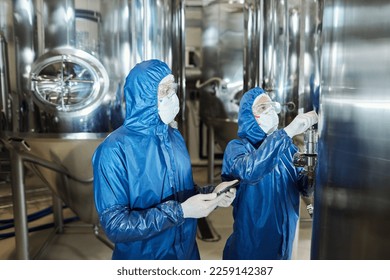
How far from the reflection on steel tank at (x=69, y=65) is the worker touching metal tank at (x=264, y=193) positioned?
0.36 m

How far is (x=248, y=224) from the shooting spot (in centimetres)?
95

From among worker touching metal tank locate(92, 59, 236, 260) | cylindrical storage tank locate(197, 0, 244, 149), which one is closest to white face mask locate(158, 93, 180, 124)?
worker touching metal tank locate(92, 59, 236, 260)

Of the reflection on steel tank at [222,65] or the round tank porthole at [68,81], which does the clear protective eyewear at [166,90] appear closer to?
the round tank porthole at [68,81]

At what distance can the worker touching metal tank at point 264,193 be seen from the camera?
911mm

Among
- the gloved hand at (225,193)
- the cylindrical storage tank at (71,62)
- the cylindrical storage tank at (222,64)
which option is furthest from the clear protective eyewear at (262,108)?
the cylindrical storage tank at (222,64)

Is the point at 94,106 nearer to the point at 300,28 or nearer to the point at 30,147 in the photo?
the point at 30,147

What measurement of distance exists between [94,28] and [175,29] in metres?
0.27

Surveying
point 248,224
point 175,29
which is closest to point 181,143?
point 248,224

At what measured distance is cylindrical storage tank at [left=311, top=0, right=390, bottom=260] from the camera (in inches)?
15.1

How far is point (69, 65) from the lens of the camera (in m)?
1.00

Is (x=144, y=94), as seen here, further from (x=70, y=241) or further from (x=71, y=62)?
(x=70, y=241)

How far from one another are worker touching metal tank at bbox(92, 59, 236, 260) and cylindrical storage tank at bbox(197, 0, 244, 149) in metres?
1.12

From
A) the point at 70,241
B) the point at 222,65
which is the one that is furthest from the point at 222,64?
the point at 70,241

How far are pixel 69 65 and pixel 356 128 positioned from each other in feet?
2.64
